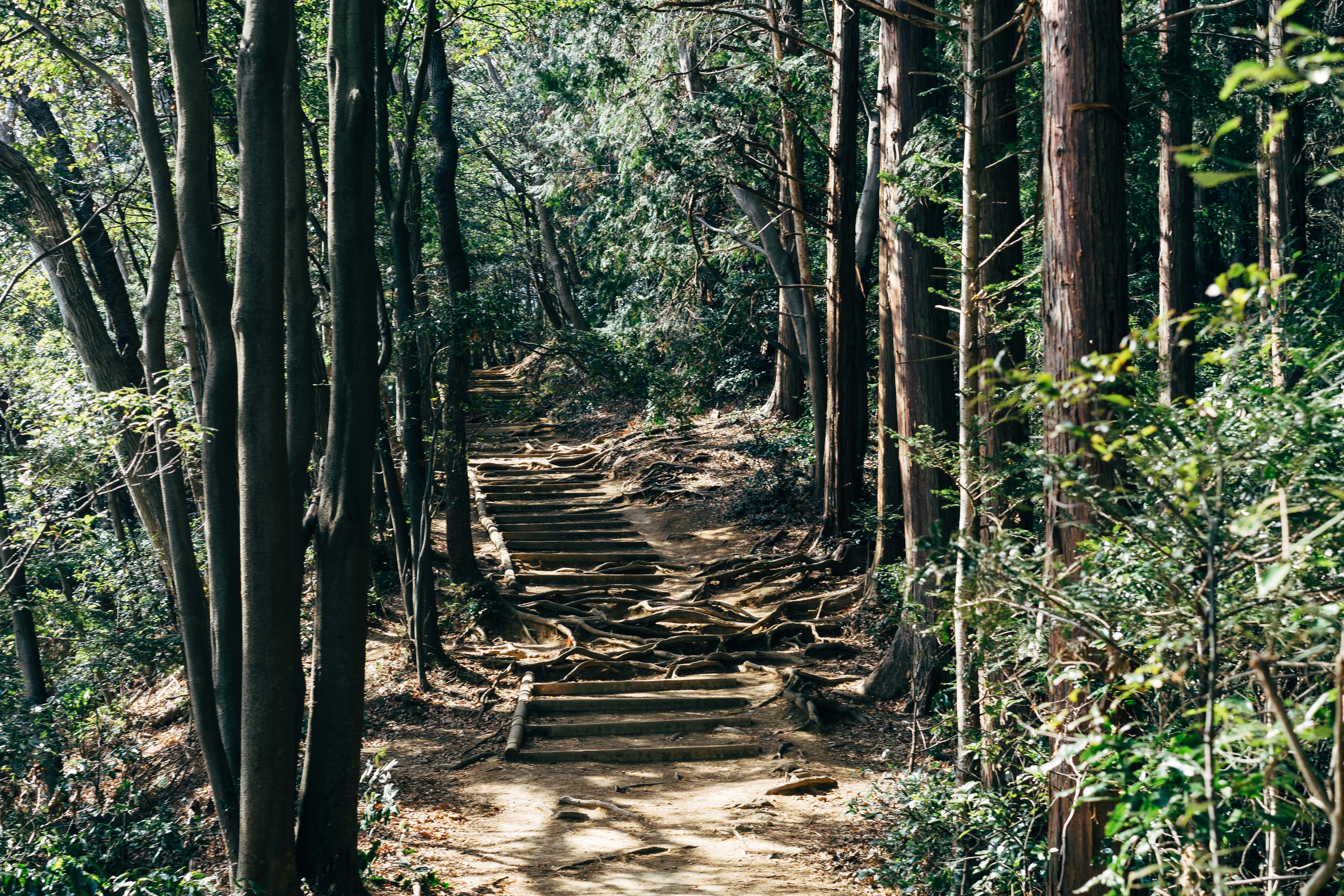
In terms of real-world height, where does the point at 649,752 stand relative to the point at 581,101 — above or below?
below

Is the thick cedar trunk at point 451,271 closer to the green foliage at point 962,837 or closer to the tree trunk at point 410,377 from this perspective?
the tree trunk at point 410,377

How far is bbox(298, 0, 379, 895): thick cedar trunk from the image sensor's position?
18.2 ft

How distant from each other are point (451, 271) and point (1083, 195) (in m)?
9.91

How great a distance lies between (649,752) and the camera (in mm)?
8797

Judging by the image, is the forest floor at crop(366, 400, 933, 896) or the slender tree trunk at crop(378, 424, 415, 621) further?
the slender tree trunk at crop(378, 424, 415, 621)

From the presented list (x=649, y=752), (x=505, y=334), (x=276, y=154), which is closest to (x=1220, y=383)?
(x=276, y=154)

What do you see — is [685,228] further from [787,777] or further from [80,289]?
[787,777]

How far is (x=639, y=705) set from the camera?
9.86 metres

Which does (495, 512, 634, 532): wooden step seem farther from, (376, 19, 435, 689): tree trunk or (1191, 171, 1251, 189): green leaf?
(1191, 171, 1251, 189): green leaf

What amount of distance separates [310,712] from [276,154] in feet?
10.8

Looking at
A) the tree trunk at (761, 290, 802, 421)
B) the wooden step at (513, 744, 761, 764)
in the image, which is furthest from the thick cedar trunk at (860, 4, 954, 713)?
the tree trunk at (761, 290, 802, 421)

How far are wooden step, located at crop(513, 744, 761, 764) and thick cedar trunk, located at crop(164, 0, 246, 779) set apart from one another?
3.20 metres

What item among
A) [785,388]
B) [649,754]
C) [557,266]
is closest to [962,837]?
[649,754]

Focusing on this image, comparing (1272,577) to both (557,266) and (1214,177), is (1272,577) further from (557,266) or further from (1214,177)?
(557,266)
